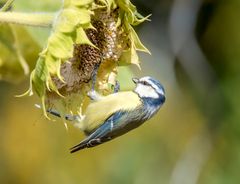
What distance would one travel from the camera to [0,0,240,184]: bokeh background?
121 inches

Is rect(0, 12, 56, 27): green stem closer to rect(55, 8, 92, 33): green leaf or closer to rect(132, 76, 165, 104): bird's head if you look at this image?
rect(55, 8, 92, 33): green leaf

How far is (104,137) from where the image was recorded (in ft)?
3.70

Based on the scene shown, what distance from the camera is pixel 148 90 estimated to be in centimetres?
121

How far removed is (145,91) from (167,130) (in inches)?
86.1

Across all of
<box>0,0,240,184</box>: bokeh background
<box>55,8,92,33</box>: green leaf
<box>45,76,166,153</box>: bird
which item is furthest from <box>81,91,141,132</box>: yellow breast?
<box>0,0,240,184</box>: bokeh background

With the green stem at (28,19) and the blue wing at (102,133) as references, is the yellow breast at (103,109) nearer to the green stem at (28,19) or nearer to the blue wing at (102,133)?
the blue wing at (102,133)

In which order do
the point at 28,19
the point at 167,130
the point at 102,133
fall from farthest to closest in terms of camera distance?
the point at 167,130 < the point at 102,133 < the point at 28,19

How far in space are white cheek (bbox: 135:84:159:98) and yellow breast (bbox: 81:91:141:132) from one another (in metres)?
0.04

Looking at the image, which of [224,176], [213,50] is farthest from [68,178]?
[213,50]

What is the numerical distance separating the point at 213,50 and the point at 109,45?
8.14ft

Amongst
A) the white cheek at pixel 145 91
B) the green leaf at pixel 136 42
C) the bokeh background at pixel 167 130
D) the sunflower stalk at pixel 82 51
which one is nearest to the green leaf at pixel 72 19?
the sunflower stalk at pixel 82 51

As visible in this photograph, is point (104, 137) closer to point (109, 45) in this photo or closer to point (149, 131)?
point (109, 45)

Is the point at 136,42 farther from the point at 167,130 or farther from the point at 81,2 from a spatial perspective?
the point at 167,130

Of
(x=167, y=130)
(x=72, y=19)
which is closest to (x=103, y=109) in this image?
(x=72, y=19)
